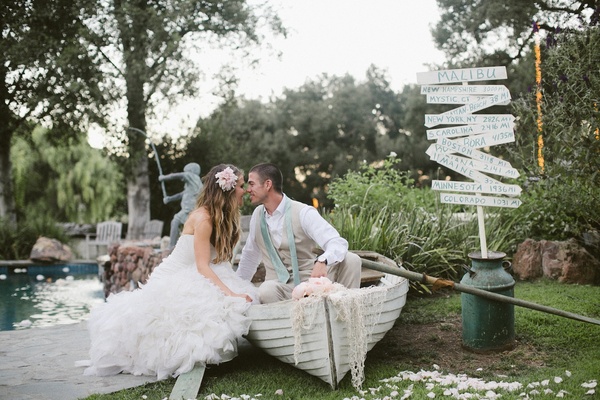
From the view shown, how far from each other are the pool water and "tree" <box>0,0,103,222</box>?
3.76 m

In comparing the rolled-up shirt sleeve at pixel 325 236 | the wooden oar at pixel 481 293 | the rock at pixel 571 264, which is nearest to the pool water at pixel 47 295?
the rolled-up shirt sleeve at pixel 325 236

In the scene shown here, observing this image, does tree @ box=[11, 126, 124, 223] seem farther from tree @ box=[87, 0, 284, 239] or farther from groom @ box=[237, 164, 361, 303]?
groom @ box=[237, 164, 361, 303]

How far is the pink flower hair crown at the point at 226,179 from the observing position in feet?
15.0

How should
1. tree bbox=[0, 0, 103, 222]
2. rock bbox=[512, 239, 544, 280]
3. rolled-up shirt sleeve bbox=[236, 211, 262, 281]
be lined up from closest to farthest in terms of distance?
rolled-up shirt sleeve bbox=[236, 211, 262, 281], rock bbox=[512, 239, 544, 280], tree bbox=[0, 0, 103, 222]

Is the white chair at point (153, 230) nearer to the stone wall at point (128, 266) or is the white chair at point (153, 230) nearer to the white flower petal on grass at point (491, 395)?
the stone wall at point (128, 266)

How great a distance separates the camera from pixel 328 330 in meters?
3.66

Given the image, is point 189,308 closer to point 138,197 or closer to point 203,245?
point 203,245

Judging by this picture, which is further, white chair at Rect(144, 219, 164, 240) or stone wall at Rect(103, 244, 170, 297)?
white chair at Rect(144, 219, 164, 240)

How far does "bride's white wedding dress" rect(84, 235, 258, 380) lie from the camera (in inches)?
163

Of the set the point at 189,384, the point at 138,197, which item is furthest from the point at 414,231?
the point at 138,197

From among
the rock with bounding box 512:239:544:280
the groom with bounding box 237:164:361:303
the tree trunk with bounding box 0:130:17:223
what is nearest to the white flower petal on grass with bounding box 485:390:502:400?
the groom with bounding box 237:164:361:303

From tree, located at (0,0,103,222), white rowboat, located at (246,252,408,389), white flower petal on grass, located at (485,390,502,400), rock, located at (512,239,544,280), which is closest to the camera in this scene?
white flower petal on grass, located at (485,390,502,400)

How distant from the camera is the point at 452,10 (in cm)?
1898

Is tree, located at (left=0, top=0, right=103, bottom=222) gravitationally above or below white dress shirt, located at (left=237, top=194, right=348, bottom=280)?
above
